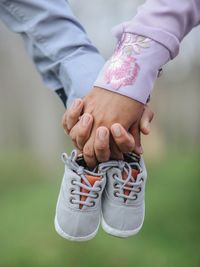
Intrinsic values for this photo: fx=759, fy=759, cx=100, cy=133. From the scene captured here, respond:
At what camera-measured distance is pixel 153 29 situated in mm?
1453

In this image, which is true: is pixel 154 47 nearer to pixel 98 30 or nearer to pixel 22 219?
pixel 22 219

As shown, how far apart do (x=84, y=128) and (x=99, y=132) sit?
3cm

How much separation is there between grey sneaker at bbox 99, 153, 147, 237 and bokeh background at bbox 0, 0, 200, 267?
135cm

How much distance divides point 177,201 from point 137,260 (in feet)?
2.64

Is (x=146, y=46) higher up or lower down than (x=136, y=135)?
higher up

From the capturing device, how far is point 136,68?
1475 millimetres

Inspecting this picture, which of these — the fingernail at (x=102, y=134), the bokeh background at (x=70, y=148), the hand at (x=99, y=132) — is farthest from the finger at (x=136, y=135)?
the bokeh background at (x=70, y=148)

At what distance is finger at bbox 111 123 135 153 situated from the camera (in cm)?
147

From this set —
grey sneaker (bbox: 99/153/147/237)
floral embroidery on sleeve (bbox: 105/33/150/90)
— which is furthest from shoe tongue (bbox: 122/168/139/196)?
floral embroidery on sleeve (bbox: 105/33/150/90)

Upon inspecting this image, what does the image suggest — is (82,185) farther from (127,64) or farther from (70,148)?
(70,148)

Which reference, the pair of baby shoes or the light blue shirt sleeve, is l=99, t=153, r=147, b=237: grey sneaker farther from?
the light blue shirt sleeve

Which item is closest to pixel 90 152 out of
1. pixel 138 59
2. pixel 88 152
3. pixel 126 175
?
pixel 88 152

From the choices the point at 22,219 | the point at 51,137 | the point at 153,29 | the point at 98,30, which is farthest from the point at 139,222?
the point at 51,137

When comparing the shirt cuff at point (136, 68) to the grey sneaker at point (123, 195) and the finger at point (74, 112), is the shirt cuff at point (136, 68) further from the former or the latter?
the grey sneaker at point (123, 195)
